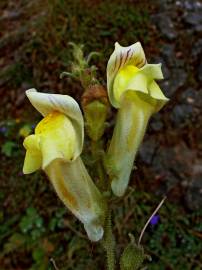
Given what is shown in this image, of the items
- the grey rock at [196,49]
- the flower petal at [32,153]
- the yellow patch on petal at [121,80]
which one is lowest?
the grey rock at [196,49]

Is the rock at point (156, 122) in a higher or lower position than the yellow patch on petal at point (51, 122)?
lower

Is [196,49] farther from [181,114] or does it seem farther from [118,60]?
[118,60]

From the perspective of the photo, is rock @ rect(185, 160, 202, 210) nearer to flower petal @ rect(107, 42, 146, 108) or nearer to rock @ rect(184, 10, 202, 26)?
rock @ rect(184, 10, 202, 26)

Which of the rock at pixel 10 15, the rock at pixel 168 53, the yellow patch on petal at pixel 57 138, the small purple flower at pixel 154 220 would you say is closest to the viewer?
the yellow patch on petal at pixel 57 138

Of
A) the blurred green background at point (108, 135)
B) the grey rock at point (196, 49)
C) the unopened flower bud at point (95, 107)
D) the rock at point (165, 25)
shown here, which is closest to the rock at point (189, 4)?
the blurred green background at point (108, 135)

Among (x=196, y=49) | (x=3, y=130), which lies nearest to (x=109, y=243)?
(x=3, y=130)

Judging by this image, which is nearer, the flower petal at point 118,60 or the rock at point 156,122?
the flower petal at point 118,60

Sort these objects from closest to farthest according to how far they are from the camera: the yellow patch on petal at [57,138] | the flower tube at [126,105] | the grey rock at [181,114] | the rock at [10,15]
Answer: the yellow patch on petal at [57,138] → the flower tube at [126,105] → the grey rock at [181,114] → the rock at [10,15]

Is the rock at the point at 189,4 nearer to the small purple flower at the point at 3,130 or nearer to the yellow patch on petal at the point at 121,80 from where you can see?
the small purple flower at the point at 3,130
